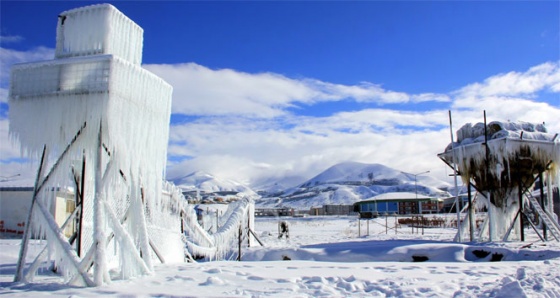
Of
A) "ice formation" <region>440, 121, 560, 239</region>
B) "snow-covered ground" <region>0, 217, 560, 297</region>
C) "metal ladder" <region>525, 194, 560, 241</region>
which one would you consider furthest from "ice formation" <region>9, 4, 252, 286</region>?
"metal ladder" <region>525, 194, 560, 241</region>

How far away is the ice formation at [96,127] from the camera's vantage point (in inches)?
326

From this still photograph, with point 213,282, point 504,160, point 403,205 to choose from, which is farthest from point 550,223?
point 403,205

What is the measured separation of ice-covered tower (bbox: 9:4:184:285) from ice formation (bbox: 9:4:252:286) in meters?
0.02

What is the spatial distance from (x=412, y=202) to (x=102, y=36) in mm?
95938

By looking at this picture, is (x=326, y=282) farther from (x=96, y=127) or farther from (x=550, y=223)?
(x=550, y=223)

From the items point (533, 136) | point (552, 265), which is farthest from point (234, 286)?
point (533, 136)

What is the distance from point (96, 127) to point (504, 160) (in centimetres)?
2034

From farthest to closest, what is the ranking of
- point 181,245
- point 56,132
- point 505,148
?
point 505,148 → point 181,245 → point 56,132

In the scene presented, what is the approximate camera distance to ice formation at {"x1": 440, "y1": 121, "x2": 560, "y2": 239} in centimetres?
2291

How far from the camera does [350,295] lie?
285 inches

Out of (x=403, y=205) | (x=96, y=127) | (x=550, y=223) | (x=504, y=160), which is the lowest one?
(x=550, y=223)

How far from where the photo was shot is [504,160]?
22.9m

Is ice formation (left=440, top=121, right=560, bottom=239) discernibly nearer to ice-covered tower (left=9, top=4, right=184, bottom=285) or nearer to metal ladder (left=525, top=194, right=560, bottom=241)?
metal ladder (left=525, top=194, right=560, bottom=241)

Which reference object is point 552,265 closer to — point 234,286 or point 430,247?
point 430,247
